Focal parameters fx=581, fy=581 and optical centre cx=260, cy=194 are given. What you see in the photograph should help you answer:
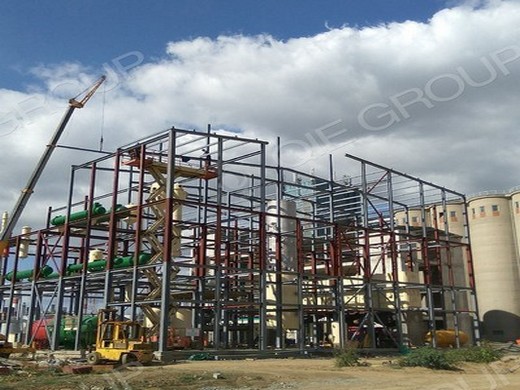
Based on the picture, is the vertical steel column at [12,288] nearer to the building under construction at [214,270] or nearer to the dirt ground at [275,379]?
the building under construction at [214,270]

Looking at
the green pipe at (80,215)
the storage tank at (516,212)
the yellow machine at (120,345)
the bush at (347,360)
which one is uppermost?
the storage tank at (516,212)

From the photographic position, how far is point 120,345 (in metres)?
24.7

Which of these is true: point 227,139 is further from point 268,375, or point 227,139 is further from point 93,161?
point 268,375

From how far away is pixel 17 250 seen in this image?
42.9m

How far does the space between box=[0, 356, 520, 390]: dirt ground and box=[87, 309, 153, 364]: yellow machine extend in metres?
1.03

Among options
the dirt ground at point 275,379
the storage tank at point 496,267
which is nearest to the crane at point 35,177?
the dirt ground at point 275,379

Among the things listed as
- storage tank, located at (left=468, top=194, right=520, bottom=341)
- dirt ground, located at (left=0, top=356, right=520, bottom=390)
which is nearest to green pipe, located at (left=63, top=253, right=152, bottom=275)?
dirt ground, located at (left=0, top=356, right=520, bottom=390)

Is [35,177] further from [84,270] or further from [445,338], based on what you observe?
[445,338]

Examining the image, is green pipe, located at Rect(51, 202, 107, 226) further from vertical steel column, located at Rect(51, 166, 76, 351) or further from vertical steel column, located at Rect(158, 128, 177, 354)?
vertical steel column, located at Rect(158, 128, 177, 354)

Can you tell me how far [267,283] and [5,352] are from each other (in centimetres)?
1454

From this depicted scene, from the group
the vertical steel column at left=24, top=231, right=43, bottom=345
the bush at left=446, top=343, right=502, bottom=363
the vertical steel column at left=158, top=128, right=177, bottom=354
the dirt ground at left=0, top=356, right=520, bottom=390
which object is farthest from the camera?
the vertical steel column at left=24, top=231, right=43, bottom=345

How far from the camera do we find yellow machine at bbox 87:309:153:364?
24.4 m

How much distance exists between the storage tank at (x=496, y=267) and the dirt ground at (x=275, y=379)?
151 feet

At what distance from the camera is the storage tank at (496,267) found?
220ft
